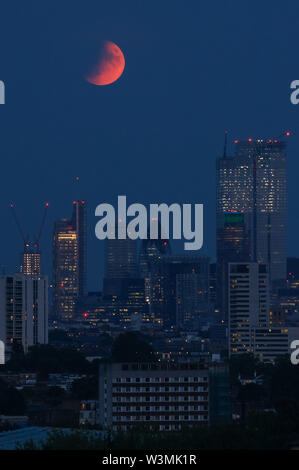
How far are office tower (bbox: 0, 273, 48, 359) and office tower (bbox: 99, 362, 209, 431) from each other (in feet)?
246

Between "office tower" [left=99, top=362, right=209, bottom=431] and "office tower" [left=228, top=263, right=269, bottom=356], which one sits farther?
"office tower" [left=228, top=263, right=269, bottom=356]

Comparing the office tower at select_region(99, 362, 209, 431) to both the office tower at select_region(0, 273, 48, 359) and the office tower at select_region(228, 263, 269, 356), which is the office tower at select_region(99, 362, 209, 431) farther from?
the office tower at select_region(228, 263, 269, 356)

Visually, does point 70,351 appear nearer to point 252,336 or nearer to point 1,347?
point 1,347

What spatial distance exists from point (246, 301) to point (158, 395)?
322ft

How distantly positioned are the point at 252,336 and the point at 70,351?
44091 mm

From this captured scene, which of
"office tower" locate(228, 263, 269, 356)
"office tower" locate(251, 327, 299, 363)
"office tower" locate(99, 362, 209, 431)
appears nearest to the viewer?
"office tower" locate(99, 362, 209, 431)

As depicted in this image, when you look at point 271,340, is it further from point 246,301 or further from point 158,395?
point 158,395

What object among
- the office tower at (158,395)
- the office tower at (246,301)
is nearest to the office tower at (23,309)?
the office tower at (246,301)

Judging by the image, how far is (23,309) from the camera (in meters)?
151

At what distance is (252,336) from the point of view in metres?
164

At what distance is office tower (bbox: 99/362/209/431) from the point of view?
234 ft

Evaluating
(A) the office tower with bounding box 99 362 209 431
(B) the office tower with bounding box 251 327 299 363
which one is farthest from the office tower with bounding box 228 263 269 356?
(A) the office tower with bounding box 99 362 209 431

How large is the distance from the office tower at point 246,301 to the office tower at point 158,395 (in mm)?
90108

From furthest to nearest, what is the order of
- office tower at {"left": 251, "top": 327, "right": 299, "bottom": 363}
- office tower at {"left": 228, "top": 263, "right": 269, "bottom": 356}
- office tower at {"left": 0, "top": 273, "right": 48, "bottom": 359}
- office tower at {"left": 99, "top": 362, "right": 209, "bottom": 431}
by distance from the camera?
office tower at {"left": 228, "top": 263, "right": 269, "bottom": 356} → office tower at {"left": 251, "top": 327, "right": 299, "bottom": 363} → office tower at {"left": 0, "top": 273, "right": 48, "bottom": 359} → office tower at {"left": 99, "top": 362, "right": 209, "bottom": 431}
